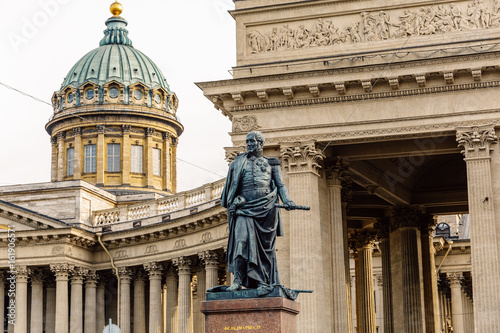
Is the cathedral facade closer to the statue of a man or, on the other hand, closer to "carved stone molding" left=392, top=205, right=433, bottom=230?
"carved stone molding" left=392, top=205, right=433, bottom=230

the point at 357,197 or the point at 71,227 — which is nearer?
the point at 357,197

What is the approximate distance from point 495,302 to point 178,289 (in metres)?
31.0

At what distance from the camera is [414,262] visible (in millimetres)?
50938

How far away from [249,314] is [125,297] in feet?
148

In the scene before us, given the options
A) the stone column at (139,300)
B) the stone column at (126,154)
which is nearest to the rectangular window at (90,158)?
the stone column at (126,154)

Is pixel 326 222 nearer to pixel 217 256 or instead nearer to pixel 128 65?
pixel 217 256

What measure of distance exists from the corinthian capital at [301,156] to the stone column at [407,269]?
11.1m

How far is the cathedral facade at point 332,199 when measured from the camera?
1577 inches

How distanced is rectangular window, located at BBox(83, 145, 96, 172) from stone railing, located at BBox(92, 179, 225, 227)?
1750cm

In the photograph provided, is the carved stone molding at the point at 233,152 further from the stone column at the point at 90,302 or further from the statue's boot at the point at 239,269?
the stone column at the point at 90,302

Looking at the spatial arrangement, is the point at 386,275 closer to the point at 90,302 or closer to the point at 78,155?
the point at 90,302

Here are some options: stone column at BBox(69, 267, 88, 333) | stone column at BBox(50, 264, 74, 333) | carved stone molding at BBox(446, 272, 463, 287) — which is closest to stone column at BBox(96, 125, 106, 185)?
stone column at BBox(69, 267, 88, 333)

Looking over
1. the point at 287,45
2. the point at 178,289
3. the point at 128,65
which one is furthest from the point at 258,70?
the point at 128,65

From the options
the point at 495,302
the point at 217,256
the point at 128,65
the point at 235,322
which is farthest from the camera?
the point at 128,65
